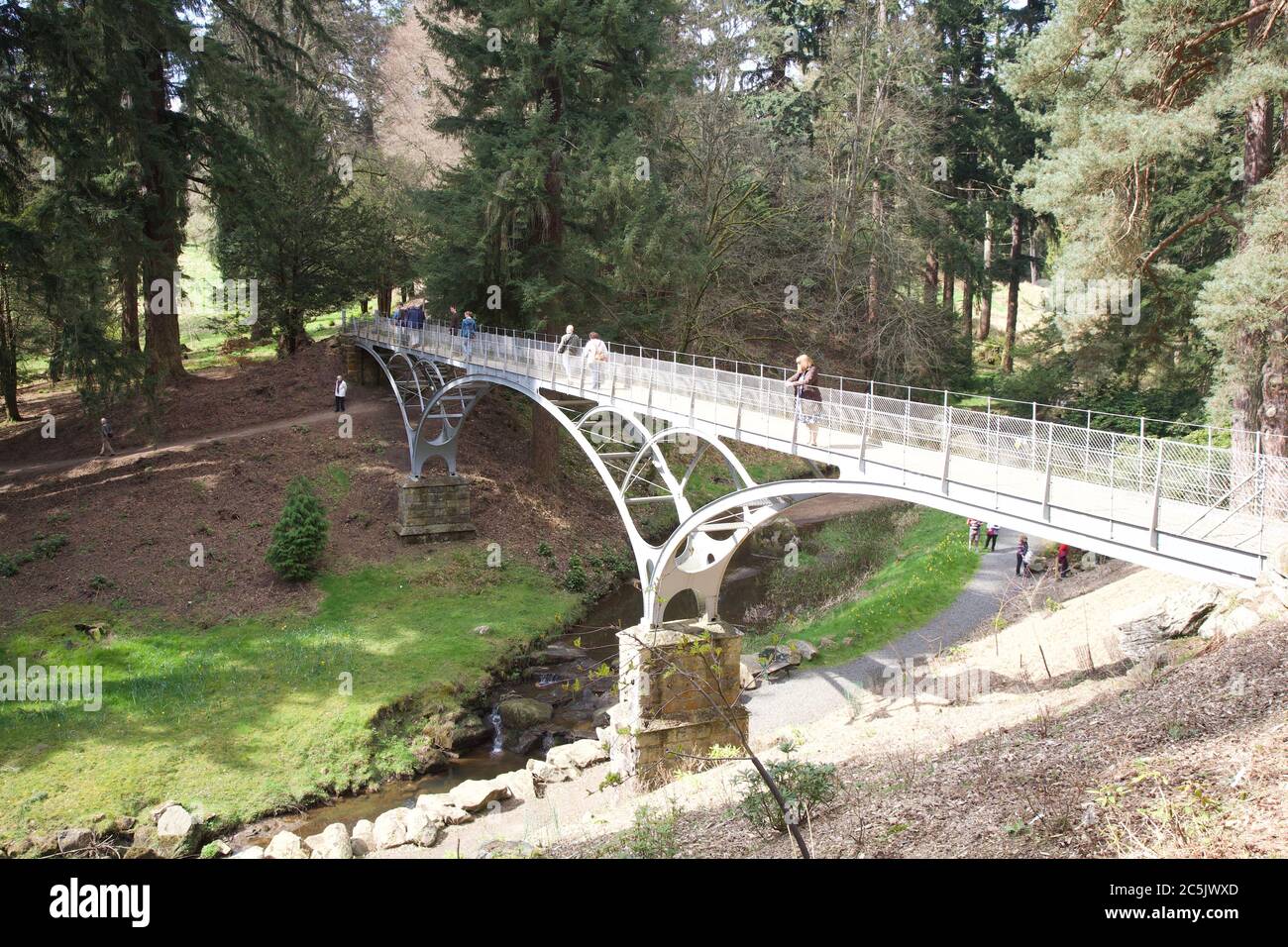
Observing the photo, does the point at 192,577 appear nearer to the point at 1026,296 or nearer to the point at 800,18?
the point at 800,18

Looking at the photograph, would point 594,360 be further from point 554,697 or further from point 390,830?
point 390,830

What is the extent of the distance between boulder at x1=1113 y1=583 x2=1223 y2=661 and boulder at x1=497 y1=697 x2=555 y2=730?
33.6ft

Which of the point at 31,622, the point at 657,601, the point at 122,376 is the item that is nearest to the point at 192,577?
the point at 31,622

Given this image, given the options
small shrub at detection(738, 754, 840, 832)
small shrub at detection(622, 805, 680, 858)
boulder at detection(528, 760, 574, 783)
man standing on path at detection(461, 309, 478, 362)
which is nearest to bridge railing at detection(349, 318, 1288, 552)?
small shrub at detection(738, 754, 840, 832)

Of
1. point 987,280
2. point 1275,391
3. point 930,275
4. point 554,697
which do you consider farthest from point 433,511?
point 987,280

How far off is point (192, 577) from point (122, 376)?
4.97 meters

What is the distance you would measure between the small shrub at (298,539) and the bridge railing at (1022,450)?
9404 mm

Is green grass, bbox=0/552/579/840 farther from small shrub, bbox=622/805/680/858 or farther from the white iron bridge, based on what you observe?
small shrub, bbox=622/805/680/858

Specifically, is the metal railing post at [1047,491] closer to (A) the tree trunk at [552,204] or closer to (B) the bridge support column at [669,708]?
(B) the bridge support column at [669,708]

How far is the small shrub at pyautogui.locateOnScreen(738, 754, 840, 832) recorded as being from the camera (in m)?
7.72

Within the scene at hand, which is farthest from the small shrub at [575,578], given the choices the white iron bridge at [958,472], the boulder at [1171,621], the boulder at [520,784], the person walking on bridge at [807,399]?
the boulder at [1171,621]

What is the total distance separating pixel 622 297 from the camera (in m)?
30.1

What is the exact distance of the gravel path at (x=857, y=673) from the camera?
16453 millimetres
